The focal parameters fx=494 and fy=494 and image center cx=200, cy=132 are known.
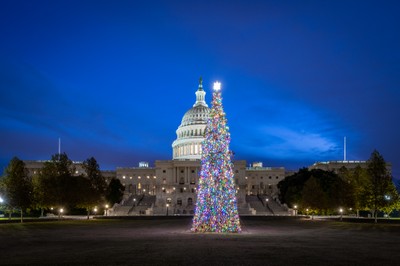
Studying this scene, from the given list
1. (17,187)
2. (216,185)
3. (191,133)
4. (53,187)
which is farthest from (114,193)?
(216,185)

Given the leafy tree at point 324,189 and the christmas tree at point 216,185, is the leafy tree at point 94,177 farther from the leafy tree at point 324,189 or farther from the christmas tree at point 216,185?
the christmas tree at point 216,185

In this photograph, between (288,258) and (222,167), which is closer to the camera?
(288,258)

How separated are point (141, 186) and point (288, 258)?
163308 mm

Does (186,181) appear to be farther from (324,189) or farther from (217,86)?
(217,86)

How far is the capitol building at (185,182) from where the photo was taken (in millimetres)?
119625

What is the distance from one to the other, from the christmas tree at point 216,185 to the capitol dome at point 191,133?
132420mm

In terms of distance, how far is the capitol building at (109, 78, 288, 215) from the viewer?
119625 mm

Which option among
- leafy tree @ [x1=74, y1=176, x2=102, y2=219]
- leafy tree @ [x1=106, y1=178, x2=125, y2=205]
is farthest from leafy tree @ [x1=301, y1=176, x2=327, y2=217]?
leafy tree @ [x1=106, y1=178, x2=125, y2=205]

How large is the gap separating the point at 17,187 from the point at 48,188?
6.70 metres

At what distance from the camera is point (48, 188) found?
7706 centimetres

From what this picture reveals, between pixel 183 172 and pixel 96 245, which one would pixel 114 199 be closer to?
pixel 183 172

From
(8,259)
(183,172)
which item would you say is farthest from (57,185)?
(183,172)

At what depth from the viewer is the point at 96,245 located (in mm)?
30203

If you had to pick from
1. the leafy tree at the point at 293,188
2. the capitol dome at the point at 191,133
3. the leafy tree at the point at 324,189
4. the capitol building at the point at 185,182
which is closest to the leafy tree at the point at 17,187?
the capitol building at the point at 185,182
